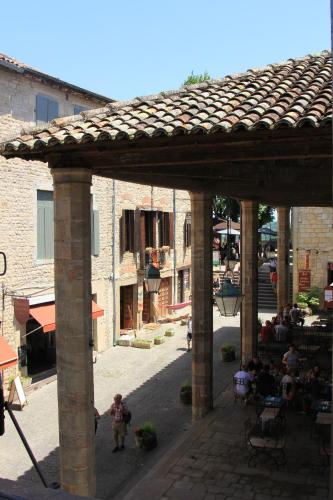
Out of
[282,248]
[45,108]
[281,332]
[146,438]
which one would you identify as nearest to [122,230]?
[45,108]

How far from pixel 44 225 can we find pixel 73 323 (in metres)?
10.2

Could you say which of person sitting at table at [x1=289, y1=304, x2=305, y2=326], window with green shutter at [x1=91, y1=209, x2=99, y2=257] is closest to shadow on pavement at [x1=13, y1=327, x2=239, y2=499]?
person sitting at table at [x1=289, y1=304, x2=305, y2=326]

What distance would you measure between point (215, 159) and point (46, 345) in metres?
13.5

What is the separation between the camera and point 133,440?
11.9 m

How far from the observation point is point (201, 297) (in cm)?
1209

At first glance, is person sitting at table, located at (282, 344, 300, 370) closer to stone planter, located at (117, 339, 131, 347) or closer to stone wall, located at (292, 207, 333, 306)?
stone planter, located at (117, 339, 131, 347)

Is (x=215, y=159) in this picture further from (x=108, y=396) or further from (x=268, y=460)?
(x=108, y=396)

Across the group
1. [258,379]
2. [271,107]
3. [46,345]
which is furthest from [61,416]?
[46,345]

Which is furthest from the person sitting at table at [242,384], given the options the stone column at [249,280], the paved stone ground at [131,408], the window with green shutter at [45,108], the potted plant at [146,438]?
the window with green shutter at [45,108]

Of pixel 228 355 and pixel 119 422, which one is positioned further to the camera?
pixel 228 355

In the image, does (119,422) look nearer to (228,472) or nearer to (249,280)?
(228,472)

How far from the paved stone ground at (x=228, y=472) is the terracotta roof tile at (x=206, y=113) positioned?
5.60 m

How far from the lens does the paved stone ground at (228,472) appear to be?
846 centimetres

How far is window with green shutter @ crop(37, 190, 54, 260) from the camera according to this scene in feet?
54.4
